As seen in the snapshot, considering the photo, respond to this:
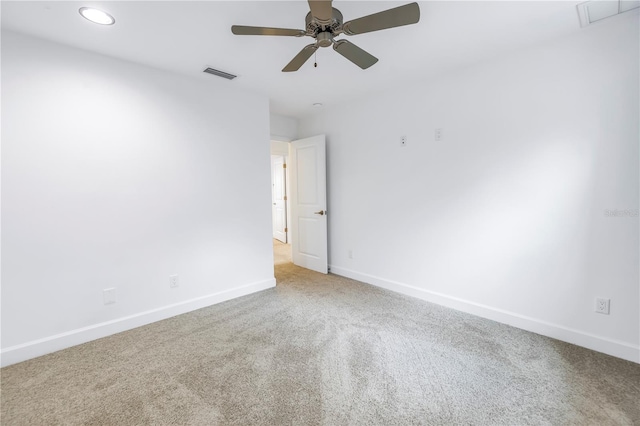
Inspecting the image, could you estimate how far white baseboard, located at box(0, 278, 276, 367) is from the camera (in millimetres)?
2123

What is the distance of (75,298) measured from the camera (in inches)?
92.7

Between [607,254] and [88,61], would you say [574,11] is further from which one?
[88,61]

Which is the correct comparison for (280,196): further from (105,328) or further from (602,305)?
(602,305)

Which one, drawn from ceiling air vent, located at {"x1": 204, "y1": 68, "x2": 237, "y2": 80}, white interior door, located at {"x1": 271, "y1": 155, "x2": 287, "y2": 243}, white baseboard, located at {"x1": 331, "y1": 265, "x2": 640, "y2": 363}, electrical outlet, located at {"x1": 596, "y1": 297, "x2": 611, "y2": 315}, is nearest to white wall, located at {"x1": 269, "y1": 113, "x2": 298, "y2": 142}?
ceiling air vent, located at {"x1": 204, "y1": 68, "x2": 237, "y2": 80}

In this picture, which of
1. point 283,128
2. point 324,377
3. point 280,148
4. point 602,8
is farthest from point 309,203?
point 602,8

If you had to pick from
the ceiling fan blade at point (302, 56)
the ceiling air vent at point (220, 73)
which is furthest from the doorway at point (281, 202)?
the ceiling fan blade at point (302, 56)

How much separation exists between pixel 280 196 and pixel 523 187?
5.37 metres

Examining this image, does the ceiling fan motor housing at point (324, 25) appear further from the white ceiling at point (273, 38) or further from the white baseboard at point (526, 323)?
the white baseboard at point (526, 323)

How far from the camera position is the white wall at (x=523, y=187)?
6.75 feet

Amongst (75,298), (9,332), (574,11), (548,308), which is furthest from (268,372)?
(574,11)

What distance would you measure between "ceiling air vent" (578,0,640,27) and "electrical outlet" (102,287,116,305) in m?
4.21

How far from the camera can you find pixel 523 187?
8.04 ft

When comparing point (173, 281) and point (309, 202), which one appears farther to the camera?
point (309, 202)

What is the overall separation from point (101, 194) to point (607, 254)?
13.5 ft
